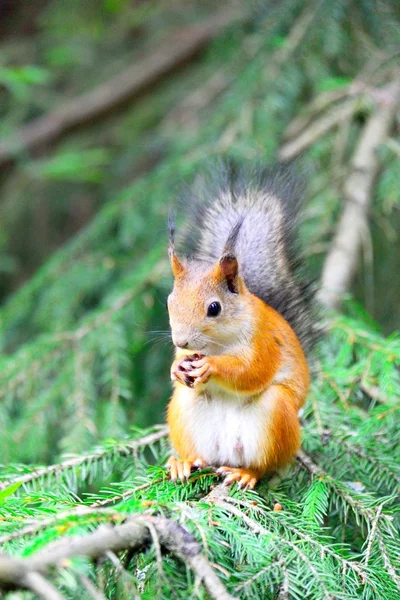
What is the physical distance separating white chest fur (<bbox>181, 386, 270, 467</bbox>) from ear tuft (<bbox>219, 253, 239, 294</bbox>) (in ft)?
0.73

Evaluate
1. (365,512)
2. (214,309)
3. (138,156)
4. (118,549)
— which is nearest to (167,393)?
(214,309)

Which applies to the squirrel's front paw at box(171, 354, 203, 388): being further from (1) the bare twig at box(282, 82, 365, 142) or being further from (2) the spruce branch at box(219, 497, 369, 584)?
(1) the bare twig at box(282, 82, 365, 142)

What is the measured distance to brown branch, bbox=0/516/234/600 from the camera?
2.35 feet

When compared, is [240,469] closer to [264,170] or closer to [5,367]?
[264,170]

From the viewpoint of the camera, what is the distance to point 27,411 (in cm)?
204

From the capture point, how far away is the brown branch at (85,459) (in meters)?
1.39

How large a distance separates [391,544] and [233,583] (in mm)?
377

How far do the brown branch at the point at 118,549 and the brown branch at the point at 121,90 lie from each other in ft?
9.27

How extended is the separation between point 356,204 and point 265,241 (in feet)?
2.38

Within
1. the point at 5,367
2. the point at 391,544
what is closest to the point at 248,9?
the point at 5,367

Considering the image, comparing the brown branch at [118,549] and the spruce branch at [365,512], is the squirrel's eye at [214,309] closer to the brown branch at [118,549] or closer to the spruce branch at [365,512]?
the spruce branch at [365,512]

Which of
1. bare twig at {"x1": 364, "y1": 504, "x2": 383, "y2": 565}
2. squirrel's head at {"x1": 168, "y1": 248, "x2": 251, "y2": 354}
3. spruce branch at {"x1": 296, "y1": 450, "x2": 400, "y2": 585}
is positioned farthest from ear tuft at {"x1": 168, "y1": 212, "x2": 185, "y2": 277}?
bare twig at {"x1": 364, "y1": 504, "x2": 383, "y2": 565}

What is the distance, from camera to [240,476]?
135 centimetres

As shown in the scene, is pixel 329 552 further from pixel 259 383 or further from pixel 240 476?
pixel 259 383
